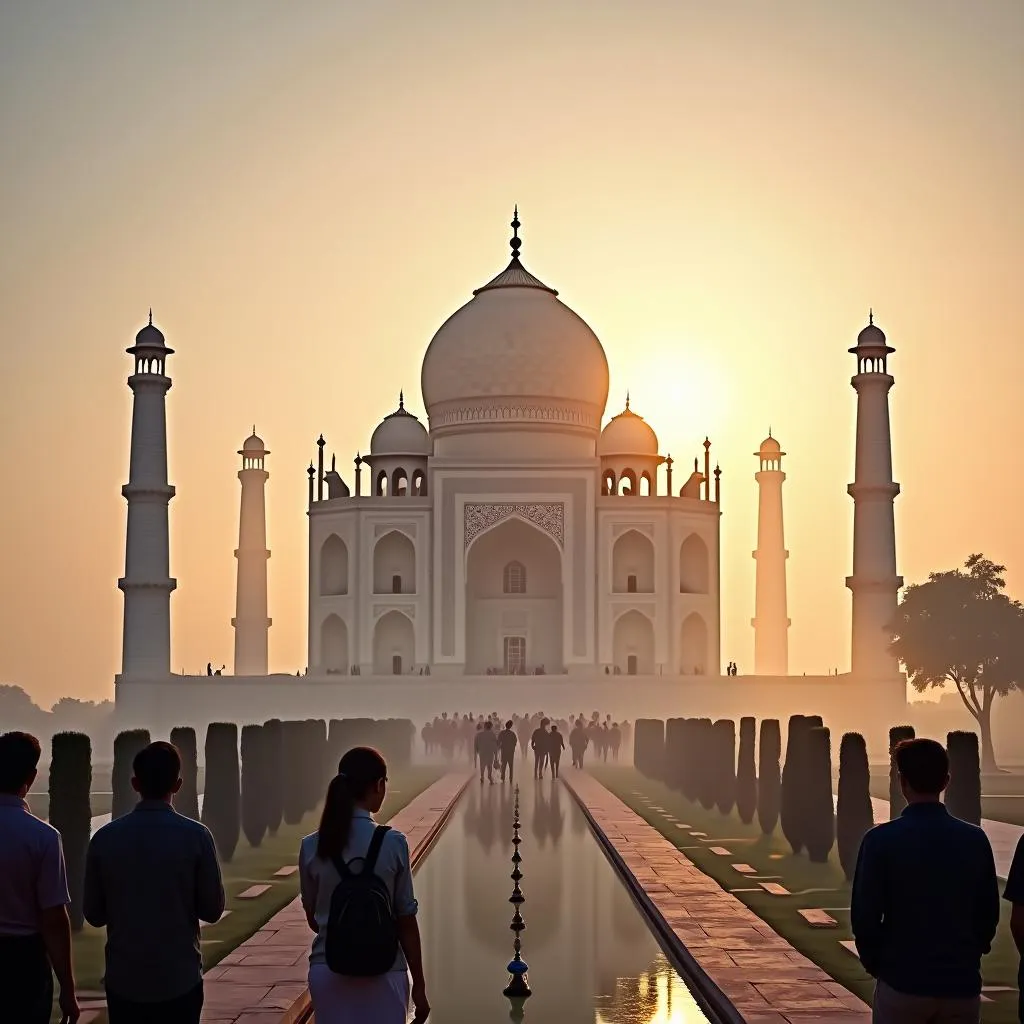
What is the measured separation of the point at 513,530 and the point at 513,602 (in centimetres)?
184

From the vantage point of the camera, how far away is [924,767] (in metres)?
4.59

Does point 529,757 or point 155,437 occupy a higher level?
point 155,437

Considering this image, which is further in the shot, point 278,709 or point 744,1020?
point 278,709

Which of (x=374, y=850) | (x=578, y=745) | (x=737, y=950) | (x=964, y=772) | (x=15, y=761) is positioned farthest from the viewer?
(x=578, y=745)

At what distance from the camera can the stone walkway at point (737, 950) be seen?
7.21 meters

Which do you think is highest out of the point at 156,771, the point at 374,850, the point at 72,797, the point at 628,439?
the point at 628,439

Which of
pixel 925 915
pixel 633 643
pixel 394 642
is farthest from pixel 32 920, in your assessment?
pixel 633 643

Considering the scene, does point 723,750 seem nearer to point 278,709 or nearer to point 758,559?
point 278,709

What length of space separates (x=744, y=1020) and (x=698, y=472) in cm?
3928

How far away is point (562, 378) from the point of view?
44594mm

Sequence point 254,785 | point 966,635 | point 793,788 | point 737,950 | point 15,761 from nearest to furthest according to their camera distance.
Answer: point 15,761 < point 737,950 < point 793,788 < point 254,785 < point 966,635

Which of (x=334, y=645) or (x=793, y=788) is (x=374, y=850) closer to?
(x=793, y=788)

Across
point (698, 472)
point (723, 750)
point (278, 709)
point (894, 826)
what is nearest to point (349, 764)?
point (894, 826)

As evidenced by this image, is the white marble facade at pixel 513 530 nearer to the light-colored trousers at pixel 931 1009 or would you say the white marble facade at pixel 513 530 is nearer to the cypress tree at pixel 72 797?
the cypress tree at pixel 72 797
